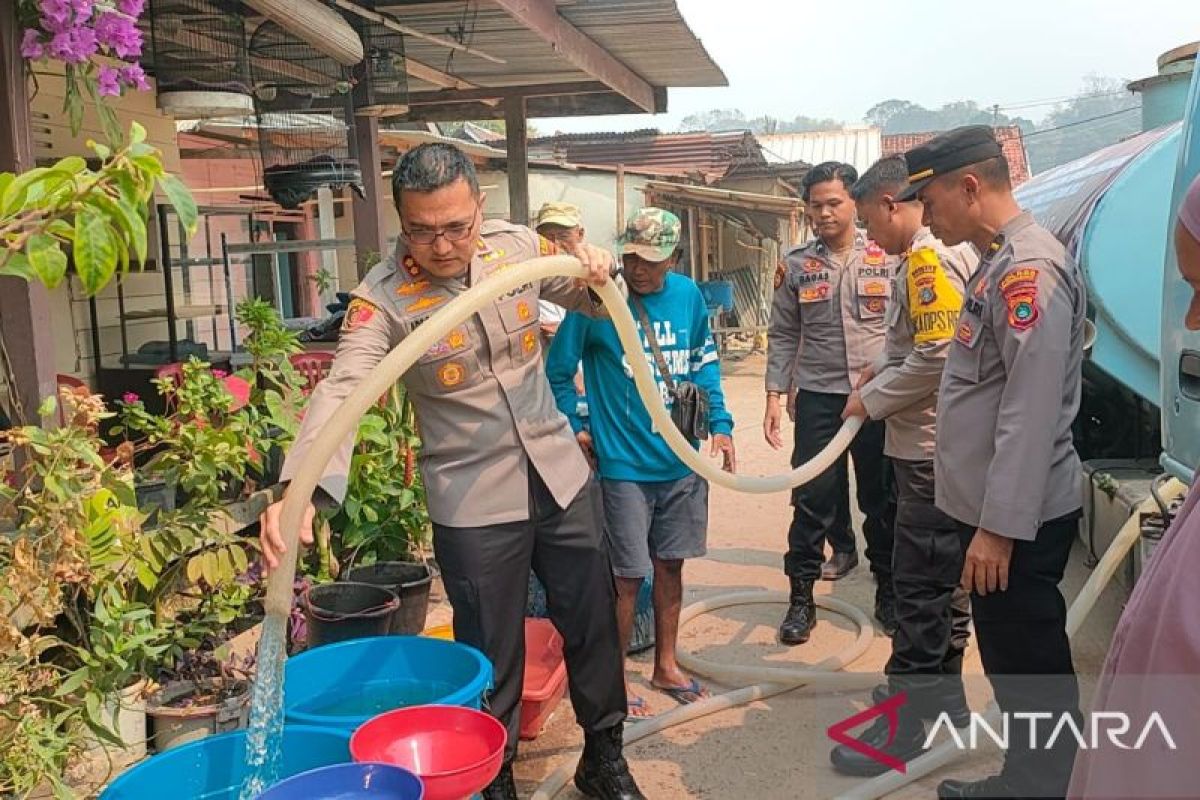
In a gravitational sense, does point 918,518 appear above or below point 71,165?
below

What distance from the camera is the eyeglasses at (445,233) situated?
2670mm

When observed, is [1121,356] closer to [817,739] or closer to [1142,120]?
[817,739]

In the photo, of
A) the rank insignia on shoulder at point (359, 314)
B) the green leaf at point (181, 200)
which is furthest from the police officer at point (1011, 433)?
the green leaf at point (181, 200)

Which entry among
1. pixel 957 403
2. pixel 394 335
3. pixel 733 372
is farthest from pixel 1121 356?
pixel 733 372

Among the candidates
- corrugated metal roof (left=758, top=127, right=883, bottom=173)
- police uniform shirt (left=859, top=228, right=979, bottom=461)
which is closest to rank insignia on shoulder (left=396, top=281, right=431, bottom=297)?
police uniform shirt (left=859, top=228, right=979, bottom=461)

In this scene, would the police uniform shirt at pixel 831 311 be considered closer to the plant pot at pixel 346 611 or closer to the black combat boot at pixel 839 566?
the black combat boot at pixel 839 566

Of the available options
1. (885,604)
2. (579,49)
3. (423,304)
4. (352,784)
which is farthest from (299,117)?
(352,784)

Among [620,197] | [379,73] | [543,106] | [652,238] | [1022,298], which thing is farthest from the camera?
[620,197]

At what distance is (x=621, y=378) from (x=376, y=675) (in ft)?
4.70

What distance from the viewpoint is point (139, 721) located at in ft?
10.7

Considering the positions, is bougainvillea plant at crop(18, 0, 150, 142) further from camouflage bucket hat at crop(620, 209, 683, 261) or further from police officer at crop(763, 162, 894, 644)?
police officer at crop(763, 162, 894, 644)

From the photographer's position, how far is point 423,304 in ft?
9.10

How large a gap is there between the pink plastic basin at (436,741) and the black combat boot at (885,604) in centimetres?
278

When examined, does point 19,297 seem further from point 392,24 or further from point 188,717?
point 392,24
